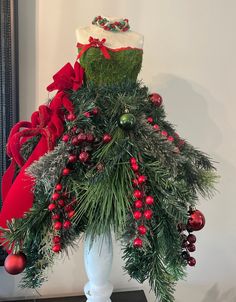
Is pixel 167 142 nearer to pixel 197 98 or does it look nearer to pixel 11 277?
pixel 197 98

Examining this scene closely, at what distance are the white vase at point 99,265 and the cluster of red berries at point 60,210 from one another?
→ 97 mm

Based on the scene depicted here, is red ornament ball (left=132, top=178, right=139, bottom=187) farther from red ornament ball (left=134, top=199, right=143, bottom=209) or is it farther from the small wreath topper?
the small wreath topper

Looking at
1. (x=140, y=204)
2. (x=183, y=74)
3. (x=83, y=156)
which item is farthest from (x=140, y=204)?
(x=183, y=74)

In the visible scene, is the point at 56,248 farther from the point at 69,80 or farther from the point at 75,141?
A: the point at 69,80

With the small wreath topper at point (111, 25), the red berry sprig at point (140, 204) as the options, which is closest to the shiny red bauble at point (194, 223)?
the red berry sprig at point (140, 204)

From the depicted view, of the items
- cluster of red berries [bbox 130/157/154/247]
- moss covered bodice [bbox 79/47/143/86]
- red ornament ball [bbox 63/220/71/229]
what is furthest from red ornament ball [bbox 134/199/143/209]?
moss covered bodice [bbox 79/47/143/86]

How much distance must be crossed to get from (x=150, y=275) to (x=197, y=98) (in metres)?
0.56

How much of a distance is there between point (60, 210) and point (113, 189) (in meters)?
0.09

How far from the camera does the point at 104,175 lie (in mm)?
486

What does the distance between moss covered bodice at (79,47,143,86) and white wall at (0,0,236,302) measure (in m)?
0.31

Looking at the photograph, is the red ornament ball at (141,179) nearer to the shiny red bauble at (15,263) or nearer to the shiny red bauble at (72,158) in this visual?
the shiny red bauble at (72,158)

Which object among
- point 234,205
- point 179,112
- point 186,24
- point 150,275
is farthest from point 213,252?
point 186,24

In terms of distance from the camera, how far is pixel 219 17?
0.90 meters

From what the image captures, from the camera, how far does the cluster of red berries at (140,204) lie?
0.47 m
